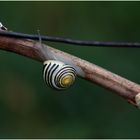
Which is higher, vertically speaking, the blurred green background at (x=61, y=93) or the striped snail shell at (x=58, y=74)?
A: the blurred green background at (x=61, y=93)

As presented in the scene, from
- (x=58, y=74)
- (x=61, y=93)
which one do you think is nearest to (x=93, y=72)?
(x=58, y=74)

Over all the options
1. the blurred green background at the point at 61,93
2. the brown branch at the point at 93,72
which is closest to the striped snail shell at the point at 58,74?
the brown branch at the point at 93,72

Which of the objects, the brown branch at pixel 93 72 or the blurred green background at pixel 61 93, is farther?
the blurred green background at pixel 61 93

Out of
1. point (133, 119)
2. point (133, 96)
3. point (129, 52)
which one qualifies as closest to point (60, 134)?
point (133, 119)

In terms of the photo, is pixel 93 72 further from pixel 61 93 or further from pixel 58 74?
pixel 61 93

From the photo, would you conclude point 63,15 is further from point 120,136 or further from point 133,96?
point 133,96

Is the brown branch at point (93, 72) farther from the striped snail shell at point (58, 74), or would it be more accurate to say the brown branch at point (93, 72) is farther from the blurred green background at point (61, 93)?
the blurred green background at point (61, 93)
